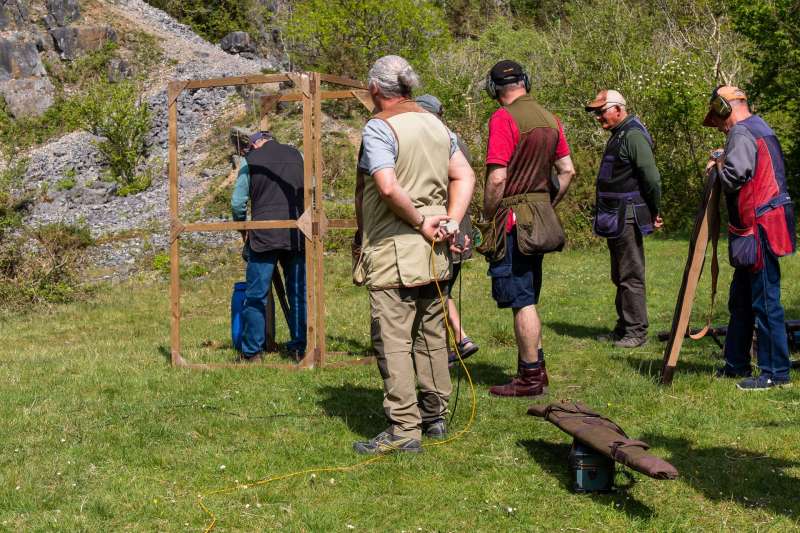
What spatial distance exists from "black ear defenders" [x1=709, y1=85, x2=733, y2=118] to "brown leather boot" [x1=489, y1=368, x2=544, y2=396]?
2.27m

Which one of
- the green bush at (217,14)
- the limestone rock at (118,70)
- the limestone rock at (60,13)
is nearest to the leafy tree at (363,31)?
the limestone rock at (118,70)

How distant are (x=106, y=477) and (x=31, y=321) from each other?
8508 mm

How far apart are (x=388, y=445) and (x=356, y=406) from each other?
131 centimetres

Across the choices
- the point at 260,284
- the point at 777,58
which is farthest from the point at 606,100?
the point at 777,58

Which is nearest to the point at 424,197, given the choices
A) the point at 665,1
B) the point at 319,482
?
the point at 319,482

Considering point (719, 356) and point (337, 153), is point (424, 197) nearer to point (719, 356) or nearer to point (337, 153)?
point (719, 356)

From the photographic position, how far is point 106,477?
5262 millimetres

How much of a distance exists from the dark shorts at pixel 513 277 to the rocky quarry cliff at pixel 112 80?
506 inches

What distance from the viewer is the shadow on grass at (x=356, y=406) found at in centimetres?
623

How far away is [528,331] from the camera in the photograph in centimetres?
675

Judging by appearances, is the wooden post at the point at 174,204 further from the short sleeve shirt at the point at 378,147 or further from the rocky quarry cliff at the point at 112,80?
the rocky quarry cliff at the point at 112,80

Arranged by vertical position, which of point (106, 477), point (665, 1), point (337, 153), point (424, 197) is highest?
point (665, 1)

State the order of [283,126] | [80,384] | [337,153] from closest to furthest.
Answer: [80,384], [337,153], [283,126]

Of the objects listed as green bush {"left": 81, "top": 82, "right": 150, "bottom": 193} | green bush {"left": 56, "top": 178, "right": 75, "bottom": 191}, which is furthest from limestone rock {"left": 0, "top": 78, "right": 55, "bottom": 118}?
green bush {"left": 56, "top": 178, "right": 75, "bottom": 191}
